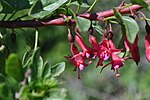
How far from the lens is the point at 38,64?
43.8 inches

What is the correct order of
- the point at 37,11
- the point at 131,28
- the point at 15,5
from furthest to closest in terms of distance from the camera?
the point at 15,5 → the point at 37,11 → the point at 131,28

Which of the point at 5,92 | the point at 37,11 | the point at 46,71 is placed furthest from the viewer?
the point at 37,11

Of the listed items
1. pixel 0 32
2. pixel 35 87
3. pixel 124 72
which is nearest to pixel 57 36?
pixel 124 72

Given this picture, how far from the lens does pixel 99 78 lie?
6.12m

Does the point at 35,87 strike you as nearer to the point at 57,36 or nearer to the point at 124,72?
the point at 124,72

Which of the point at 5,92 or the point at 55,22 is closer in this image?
the point at 5,92

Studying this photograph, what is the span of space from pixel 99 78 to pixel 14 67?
5.16 meters

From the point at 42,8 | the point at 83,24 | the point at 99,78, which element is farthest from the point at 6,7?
the point at 99,78

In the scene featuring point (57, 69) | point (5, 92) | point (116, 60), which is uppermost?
point (5, 92)

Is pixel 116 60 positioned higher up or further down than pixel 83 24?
further down

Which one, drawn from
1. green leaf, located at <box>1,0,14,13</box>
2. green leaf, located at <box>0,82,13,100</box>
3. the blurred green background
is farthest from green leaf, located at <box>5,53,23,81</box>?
the blurred green background

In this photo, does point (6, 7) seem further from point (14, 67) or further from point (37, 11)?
point (14, 67)

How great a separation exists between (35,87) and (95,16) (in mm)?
364

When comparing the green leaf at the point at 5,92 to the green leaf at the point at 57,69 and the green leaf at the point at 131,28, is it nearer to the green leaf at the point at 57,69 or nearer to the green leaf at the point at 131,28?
the green leaf at the point at 57,69
